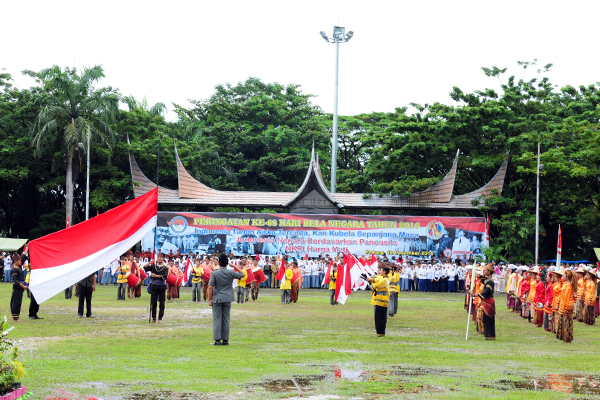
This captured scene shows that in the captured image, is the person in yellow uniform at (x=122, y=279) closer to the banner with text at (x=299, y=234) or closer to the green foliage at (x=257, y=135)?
the banner with text at (x=299, y=234)

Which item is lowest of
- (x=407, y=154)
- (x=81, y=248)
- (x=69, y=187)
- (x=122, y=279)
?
(x=122, y=279)

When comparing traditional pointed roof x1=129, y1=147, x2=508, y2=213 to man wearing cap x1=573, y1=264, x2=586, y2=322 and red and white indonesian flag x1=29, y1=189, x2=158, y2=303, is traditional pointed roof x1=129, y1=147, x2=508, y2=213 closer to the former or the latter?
man wearing cap x1=573, y1=264, x2=586, y2=322

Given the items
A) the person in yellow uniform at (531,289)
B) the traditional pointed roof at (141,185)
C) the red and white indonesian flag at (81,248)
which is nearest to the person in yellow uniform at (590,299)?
the person in yellow uniform at (531,289)

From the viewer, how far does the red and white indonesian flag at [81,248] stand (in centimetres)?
1372

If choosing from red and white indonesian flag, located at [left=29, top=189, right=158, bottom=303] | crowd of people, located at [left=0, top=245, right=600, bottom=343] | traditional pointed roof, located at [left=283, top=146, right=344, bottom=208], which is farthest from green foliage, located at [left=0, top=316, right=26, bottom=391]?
traditional pointed roof, located at [left=283, top=146, right=344, bottom=208]

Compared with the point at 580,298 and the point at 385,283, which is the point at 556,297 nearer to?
the point at 385,283

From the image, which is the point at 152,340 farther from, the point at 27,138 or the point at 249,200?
the point at 27,138

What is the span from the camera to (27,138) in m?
41.2

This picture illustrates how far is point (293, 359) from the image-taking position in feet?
37.6

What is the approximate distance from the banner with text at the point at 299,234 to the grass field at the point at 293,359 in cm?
1791

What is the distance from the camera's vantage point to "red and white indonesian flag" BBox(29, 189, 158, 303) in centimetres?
1372

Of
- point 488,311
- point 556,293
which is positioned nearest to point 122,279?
point 488,311

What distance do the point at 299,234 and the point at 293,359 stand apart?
86.8ft

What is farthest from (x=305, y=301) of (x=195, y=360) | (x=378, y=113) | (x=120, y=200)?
(x=378, y=113)
